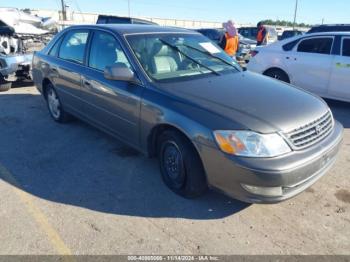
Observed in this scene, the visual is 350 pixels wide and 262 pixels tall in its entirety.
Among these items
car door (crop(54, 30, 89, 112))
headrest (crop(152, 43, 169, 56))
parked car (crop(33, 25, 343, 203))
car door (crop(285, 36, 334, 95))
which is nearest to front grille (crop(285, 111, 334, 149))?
parked car (crop(33, 25, 343, 203))

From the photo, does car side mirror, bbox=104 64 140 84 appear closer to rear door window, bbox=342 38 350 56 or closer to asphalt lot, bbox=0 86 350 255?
asphalt lot, bbox=0 86 350 255

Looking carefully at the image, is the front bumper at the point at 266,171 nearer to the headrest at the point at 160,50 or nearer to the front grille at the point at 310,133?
the front grille at the point at 310,133

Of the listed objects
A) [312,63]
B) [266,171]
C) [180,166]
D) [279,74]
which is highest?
[312,63]

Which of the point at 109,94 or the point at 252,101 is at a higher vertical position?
the point at 252,101

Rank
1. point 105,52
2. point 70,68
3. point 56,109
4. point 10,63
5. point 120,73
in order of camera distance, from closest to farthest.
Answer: point 120,73 → point 105,52 → point 70,68 → point 56,109 → point 10,63

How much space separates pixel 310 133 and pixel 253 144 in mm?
627

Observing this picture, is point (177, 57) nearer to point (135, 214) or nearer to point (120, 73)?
point (120, 73)

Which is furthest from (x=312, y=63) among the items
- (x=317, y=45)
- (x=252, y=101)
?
(x=252, y=101)

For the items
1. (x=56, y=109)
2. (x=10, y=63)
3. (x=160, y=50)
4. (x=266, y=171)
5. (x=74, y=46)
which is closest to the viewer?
(x=266, y=171)

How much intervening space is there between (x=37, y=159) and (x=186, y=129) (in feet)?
7.67

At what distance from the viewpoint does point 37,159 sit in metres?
4.36

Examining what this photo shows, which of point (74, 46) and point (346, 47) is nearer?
point (74, 46)

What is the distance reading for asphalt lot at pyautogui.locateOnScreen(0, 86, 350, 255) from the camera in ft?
9.07

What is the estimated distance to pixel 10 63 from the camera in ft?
26.3
